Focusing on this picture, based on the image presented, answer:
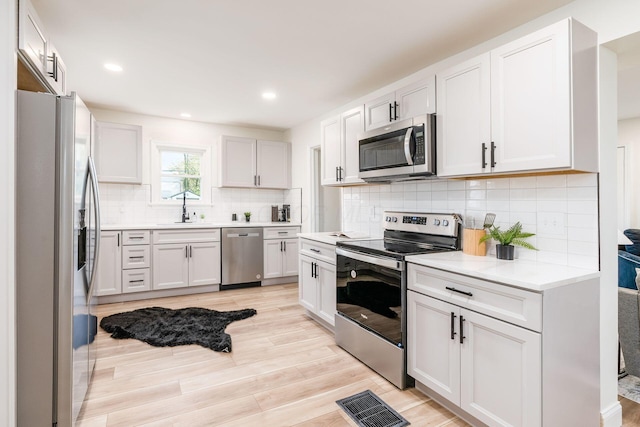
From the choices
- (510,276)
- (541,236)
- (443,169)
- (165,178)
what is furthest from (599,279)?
(165,178)

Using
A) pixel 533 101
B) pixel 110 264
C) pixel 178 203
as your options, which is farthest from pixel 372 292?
pixel 178 203

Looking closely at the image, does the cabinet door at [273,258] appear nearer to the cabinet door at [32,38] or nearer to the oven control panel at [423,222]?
the oven control panel at [423,222]

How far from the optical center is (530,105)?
183 cm

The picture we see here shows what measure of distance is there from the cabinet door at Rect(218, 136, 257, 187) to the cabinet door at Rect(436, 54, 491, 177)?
341 centimetres

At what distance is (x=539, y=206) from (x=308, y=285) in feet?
7.29

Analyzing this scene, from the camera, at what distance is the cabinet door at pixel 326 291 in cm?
307

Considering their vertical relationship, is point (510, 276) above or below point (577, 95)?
below

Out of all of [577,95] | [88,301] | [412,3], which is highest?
[412,3]

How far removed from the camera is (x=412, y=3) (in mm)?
2092

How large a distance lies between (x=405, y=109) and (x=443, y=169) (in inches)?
25.1

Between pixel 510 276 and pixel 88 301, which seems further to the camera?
pixel 88 301

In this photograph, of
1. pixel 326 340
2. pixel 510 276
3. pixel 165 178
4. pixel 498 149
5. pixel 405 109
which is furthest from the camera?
pixel 165 178

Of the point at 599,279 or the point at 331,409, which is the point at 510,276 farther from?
the point at 331,409
